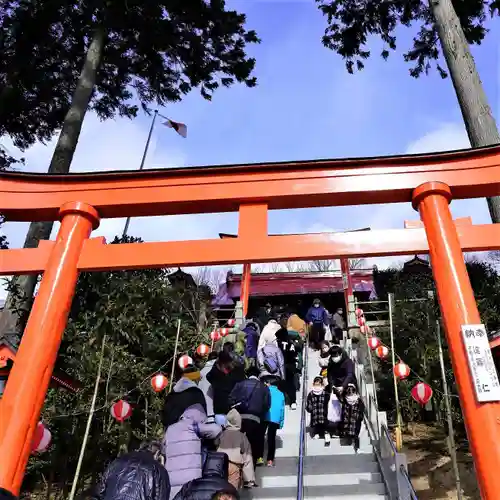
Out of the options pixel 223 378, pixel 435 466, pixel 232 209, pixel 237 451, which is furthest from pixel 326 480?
pixel 435 466

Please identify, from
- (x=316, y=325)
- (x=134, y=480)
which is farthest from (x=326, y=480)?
(x=316, y=325)

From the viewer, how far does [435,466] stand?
9266 millimetres

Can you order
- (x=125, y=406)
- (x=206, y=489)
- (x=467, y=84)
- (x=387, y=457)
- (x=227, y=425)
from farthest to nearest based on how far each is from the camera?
(x=125, y=406), (x=467, y=84), (x=387, y=457), (x=227, y=425), (x=206, y=489)

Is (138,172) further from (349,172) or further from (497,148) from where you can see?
(497,148)

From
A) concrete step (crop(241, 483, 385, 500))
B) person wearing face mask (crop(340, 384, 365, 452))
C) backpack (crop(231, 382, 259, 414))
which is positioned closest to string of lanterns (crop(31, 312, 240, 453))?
backpack (crop(231, 382, 259, 414))

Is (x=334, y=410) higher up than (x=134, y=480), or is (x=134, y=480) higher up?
(x=334, y=410)

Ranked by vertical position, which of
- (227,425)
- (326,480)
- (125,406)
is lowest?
(326,480)

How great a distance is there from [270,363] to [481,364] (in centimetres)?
411

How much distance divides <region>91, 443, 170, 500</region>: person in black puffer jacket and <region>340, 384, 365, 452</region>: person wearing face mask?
11.5ft

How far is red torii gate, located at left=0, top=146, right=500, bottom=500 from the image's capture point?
12.1 ft

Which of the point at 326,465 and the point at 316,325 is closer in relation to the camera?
the point at 326,465

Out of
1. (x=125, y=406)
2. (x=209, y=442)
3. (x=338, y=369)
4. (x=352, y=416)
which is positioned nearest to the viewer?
(x=209, y=442)

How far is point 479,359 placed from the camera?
3293mm

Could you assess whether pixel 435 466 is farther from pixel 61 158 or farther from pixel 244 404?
pixel 61 158
